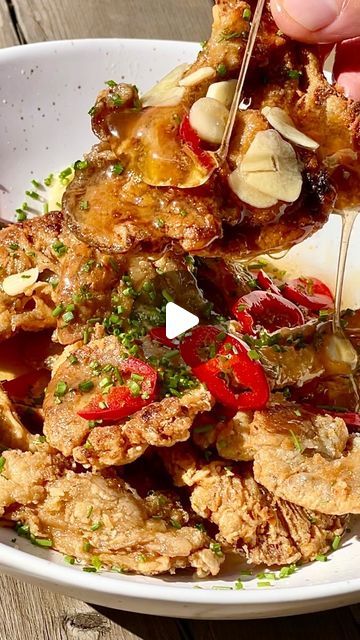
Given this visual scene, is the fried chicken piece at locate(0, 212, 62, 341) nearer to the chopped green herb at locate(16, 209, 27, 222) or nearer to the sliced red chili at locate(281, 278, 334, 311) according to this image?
the chopped green herb at locate(16, 209, 27, 222)

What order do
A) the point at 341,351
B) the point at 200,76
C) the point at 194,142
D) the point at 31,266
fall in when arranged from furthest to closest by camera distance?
the point at 31,266
the point at 341,351
the point at 200,76
the point at 194,142

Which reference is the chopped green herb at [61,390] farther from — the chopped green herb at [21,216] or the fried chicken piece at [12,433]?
the chopped green herb at [21,216]

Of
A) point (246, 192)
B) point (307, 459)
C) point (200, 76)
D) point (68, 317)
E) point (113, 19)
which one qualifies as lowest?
point (307, 459)

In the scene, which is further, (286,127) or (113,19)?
(113,19)

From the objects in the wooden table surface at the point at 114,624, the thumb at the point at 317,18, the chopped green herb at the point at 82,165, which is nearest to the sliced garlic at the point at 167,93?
the chopped green herb at the point at 82,165

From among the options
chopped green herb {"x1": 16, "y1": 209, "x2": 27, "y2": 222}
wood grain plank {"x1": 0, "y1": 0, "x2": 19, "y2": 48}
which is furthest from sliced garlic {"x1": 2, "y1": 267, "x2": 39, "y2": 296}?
wood grain plank {"x1": 0, "y1": 0, "x2": 19, "y2": 48}

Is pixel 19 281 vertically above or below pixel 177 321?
above

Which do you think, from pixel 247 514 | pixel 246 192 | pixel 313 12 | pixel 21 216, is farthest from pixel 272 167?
pixel 21 216

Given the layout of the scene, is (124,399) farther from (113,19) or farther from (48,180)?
(113,19)

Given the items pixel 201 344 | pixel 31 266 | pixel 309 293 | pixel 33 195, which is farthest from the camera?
pixel 33 195
